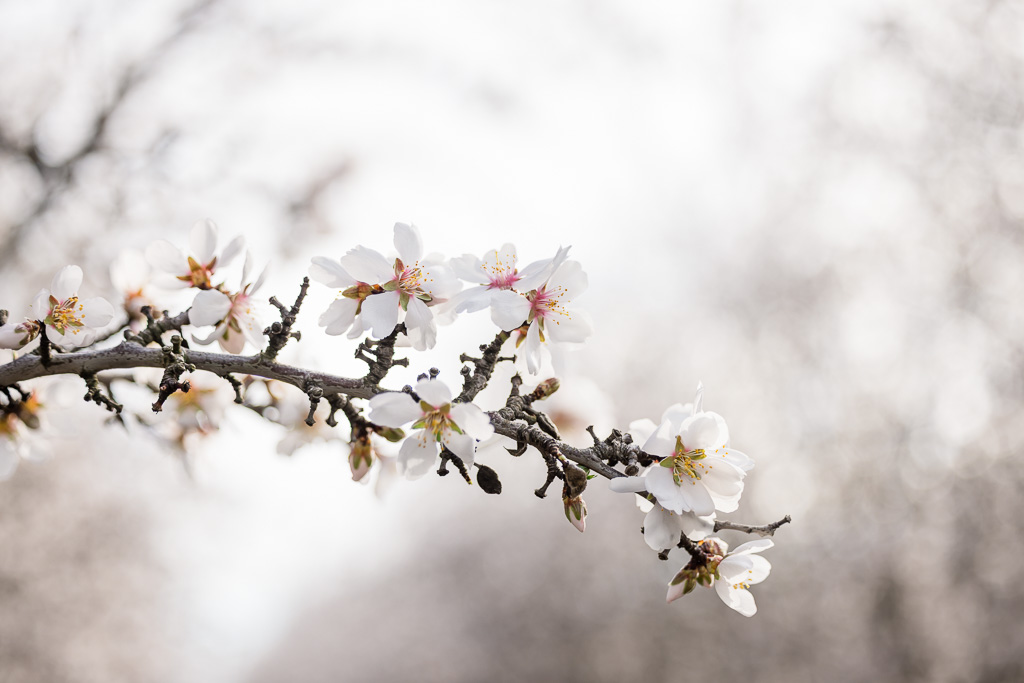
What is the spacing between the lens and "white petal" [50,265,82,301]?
3.77 feet

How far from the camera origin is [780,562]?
11.0 m

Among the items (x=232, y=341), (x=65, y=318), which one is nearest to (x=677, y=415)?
(x=232, y=341)

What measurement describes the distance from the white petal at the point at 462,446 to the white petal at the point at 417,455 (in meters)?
0.05

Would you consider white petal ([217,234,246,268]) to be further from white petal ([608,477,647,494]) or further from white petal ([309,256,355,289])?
white petal ([608,477,647,494])

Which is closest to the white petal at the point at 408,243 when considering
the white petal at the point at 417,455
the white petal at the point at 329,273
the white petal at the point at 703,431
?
the white petal at the point at 329,273

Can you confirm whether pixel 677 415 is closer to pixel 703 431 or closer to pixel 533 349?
pixel 703 431

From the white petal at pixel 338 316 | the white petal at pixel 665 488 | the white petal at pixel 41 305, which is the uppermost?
the white petal at pixel 665 488

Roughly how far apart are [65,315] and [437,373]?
730 millimetres

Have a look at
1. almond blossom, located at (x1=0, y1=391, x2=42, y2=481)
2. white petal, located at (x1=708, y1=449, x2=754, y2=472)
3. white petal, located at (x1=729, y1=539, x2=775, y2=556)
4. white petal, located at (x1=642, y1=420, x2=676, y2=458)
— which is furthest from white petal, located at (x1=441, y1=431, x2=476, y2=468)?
almond blossom, located at (x1=0, y1=391, x2=42, y2=481)

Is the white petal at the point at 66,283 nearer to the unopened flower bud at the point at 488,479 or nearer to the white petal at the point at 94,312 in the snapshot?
the white petal at the point at 94,312

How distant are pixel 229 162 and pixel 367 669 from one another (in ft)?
63.2

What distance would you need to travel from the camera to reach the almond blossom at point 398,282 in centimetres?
108

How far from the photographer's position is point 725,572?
1.10 meters

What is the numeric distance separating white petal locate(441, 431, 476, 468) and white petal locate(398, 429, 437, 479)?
5 centimetres
